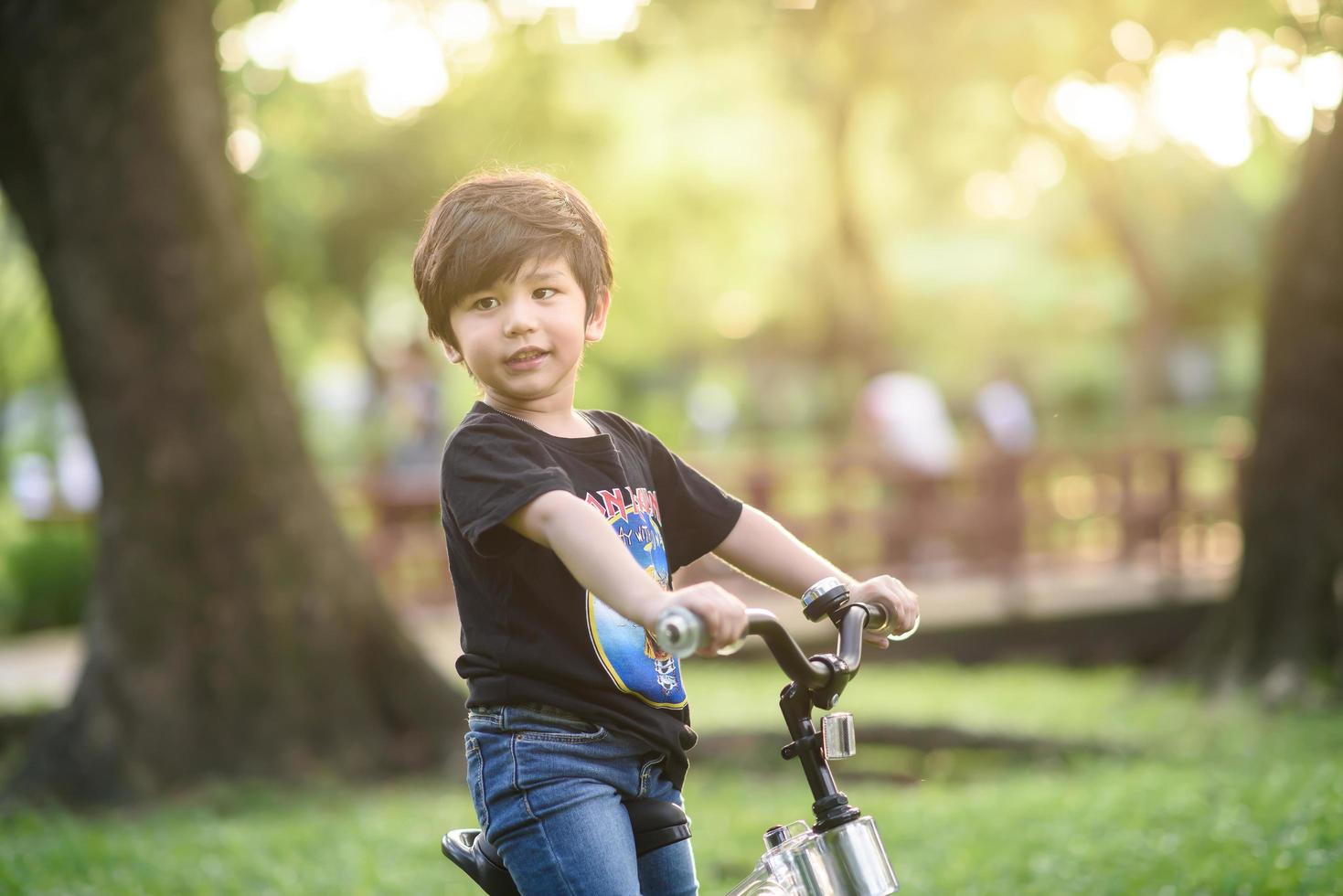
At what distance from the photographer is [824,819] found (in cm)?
244

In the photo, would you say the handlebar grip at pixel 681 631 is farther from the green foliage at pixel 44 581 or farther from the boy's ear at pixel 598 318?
the green foliage at pixel 44 581

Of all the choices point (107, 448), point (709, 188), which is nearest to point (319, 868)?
point (107, 448)

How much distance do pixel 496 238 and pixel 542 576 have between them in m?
0.57

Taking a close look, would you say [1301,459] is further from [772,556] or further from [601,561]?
[601,561]

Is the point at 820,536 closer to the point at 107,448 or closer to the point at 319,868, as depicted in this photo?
the point at 107,448

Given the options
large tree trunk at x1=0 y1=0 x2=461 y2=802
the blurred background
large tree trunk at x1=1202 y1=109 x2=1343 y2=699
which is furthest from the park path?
large tree trunk at x1=0 y1=0 x2=461 y2=802

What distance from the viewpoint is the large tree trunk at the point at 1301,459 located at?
8.88 metres

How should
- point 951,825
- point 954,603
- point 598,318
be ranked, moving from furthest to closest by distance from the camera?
1. point 954,603
2. point 951,825
3. point 598,318

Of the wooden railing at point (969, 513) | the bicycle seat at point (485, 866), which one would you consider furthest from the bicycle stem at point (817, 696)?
the wooden railing at point (969, 513)

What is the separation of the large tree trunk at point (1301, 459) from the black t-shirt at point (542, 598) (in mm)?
7183

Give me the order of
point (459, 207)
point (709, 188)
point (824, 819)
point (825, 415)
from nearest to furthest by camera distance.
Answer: point (824, 819), point (459, 207), point (709, 188), point (825, 415)

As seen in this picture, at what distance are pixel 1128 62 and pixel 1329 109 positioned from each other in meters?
3.72

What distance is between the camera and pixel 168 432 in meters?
7.49

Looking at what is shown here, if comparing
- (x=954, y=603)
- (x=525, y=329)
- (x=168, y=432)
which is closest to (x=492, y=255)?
(x=525, y=329)
